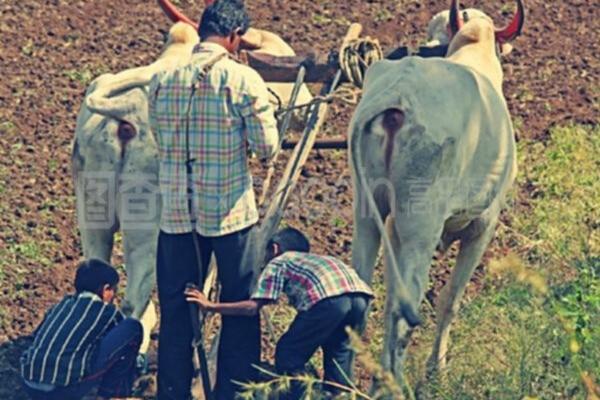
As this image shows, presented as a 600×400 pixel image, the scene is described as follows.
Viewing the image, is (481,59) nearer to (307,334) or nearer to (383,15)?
(307,334)

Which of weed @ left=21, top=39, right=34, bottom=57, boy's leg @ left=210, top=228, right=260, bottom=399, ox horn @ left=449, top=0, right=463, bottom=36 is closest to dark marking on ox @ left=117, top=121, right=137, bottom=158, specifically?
boy's leg @ left=210, top=228, right=260, bottom=399

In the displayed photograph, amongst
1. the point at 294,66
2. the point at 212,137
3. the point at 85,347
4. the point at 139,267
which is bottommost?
the point at 85,347

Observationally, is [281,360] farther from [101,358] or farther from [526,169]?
[526,169]

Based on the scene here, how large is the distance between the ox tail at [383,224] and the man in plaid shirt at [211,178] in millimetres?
570

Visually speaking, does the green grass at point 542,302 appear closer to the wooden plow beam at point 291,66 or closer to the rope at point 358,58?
the rope at point 358,58

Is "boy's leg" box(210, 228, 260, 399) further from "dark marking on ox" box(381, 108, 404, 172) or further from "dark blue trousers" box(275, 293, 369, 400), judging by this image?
"dark marking on ox" box(381, 108, 404, 172)

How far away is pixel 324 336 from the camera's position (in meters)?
6.90

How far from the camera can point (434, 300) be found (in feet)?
29.2

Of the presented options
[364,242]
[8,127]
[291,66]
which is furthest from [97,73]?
[364,242]

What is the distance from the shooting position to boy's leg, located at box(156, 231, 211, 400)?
22.8 ft

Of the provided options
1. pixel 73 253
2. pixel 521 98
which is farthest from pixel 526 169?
pixel 73 253

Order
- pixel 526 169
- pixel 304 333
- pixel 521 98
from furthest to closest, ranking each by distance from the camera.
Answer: pixel 521 98 → pixel 526 169 → pixel 304 333

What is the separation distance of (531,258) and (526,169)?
1208 mm

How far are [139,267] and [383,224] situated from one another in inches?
46.3
